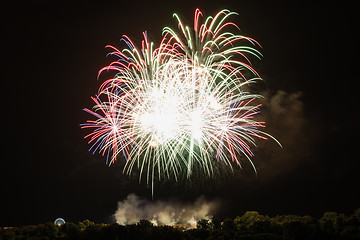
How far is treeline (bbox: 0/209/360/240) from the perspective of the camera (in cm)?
2620

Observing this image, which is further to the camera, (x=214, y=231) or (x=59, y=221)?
(x=59, y=221)

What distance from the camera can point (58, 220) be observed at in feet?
162

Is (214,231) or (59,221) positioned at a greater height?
(59,221)

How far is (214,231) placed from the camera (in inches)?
1195

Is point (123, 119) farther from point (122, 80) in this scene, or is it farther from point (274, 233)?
point (274, 233)

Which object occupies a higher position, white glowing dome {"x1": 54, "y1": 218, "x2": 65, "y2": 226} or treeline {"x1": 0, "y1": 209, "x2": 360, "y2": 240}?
white glowing dome {"x1": 54, "y1": 218, "x2": 65, "y2": 226}

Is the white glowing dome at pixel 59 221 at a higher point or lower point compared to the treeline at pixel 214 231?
higher

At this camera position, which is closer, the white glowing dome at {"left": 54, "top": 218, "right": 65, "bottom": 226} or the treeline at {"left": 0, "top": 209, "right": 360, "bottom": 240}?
the treeline at {"left": 0, "top": 209, "right": 360, "bottom": 240}

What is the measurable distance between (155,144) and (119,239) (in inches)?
328

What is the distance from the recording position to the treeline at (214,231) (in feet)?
86.0

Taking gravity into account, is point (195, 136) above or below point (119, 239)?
above

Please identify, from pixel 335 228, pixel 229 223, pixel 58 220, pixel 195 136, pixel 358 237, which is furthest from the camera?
pixel 58 220

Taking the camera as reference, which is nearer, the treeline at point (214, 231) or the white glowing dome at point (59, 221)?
the treeline at point (214, 231)

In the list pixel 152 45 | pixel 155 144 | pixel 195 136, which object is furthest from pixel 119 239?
pixel 152 45
